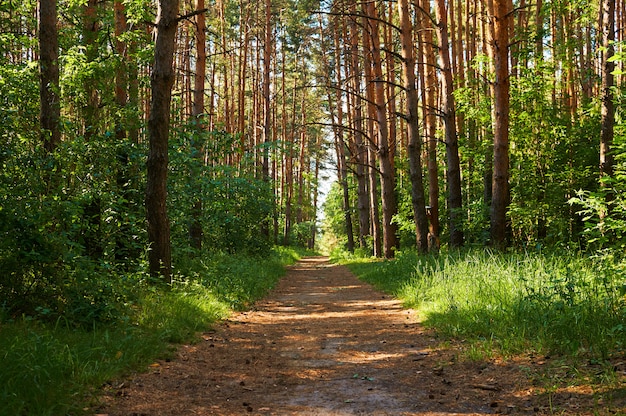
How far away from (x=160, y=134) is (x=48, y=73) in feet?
6.70

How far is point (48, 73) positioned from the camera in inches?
328

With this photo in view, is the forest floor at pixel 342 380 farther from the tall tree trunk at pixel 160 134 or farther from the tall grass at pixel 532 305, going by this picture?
the tall tree trunk at pixel 160 134

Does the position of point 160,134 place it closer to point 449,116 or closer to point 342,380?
point 342,380

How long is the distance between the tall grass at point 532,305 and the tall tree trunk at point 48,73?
6.58 metres

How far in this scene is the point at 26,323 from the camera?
5.15 m

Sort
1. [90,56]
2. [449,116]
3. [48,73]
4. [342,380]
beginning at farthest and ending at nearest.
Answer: [449,116] < [90,56] < [48,73] < [342,380]

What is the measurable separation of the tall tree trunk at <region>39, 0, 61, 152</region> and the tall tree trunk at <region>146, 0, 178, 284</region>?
1489 mm

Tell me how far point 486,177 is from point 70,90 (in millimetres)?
12864

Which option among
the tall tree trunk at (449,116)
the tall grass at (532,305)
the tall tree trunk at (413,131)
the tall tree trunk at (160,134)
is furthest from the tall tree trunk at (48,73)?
the tall tree trunk at (449,116)

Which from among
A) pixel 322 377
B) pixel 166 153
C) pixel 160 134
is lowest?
pixel 322 377

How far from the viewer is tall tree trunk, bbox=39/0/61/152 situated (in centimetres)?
816

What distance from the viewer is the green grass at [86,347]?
3.52 meters

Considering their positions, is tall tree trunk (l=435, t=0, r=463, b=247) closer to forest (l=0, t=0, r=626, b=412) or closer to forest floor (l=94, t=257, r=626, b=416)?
forest (l=0, t=0, r=626, b=412)

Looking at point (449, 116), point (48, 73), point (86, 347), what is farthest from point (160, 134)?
point (449, 116)
